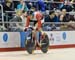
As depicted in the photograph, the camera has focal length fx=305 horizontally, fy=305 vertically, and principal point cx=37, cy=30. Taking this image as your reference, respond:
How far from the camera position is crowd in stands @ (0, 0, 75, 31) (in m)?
14.5

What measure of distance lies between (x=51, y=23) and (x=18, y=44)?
8.63ft

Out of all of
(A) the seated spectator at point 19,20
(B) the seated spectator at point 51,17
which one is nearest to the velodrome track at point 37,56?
(A) the seated spectator at point 19,20

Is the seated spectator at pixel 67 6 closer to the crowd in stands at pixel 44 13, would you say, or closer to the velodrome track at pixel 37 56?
the crowd in stands at pixel 44 13

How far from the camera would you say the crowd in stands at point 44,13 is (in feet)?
47.5

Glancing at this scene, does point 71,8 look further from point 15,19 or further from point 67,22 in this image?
point 15,19

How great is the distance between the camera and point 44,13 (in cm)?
1614

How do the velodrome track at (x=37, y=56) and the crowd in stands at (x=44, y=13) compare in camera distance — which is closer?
the velodrome track at (x=37, y=56)

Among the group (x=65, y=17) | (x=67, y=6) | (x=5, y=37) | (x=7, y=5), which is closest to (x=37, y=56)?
(x=5, y=37)

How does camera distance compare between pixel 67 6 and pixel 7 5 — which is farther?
pixel 67 6

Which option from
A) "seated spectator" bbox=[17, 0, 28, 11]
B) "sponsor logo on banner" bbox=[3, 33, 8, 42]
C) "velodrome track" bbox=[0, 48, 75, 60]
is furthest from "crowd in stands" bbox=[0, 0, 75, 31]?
"velodrome track" bbox=[0, 48, 75, 60]

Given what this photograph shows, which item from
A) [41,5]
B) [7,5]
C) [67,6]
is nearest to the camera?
[7,5]

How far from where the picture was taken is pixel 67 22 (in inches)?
669

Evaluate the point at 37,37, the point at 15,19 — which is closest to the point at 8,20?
the point at 15,19

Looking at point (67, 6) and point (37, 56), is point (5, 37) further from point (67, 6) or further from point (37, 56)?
point (67, 6)
